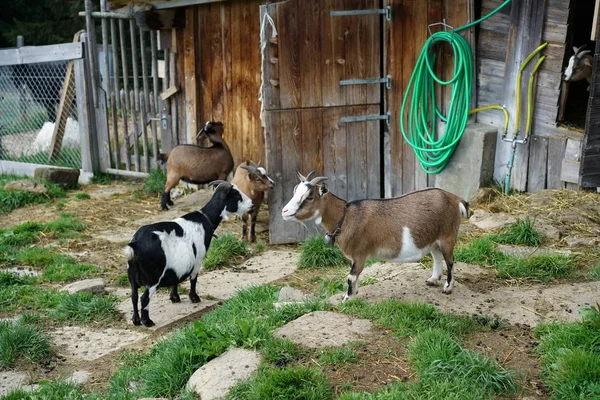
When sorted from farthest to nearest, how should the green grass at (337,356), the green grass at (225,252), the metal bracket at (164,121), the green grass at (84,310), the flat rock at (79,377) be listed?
1. the metal bracket at (164,121)
2. the green grass at (225,252)
3. the green grass at (84,310)
4. the flat rock at (79,377)
5. the green grass at (337,356)

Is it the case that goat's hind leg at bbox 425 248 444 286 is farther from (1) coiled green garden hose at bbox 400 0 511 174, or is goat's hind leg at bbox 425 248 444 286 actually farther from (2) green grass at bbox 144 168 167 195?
(2) green grass at bbox 144 168 167 195

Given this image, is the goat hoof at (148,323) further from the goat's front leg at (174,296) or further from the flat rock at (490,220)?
the flat rock at (490,220)

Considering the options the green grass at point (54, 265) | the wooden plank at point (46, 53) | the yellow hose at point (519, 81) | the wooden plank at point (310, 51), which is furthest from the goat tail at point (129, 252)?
the wooden plank at point (46, 53)

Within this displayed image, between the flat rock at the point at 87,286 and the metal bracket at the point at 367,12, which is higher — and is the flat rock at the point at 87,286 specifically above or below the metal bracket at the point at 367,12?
below

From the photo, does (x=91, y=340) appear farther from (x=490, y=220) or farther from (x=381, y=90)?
(x=381, y=90)

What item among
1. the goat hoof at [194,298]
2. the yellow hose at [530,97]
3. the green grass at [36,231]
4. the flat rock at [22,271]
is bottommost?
the flat rock at [22,271]

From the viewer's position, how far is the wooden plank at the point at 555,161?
7902 mm

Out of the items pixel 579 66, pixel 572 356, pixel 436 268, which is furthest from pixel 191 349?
pixel 579 66

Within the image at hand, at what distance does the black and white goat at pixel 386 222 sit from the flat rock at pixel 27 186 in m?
6.35

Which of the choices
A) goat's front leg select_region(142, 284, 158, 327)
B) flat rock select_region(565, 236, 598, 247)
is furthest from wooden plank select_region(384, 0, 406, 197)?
goat's front leg select_region(142, 284, 158, 327)

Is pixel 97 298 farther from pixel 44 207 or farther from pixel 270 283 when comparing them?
pixel 44 207

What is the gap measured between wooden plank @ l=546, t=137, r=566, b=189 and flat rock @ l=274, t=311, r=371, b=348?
12.0 ft

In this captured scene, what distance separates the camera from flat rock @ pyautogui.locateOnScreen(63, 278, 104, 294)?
23.3 ft

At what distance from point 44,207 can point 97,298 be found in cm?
443
